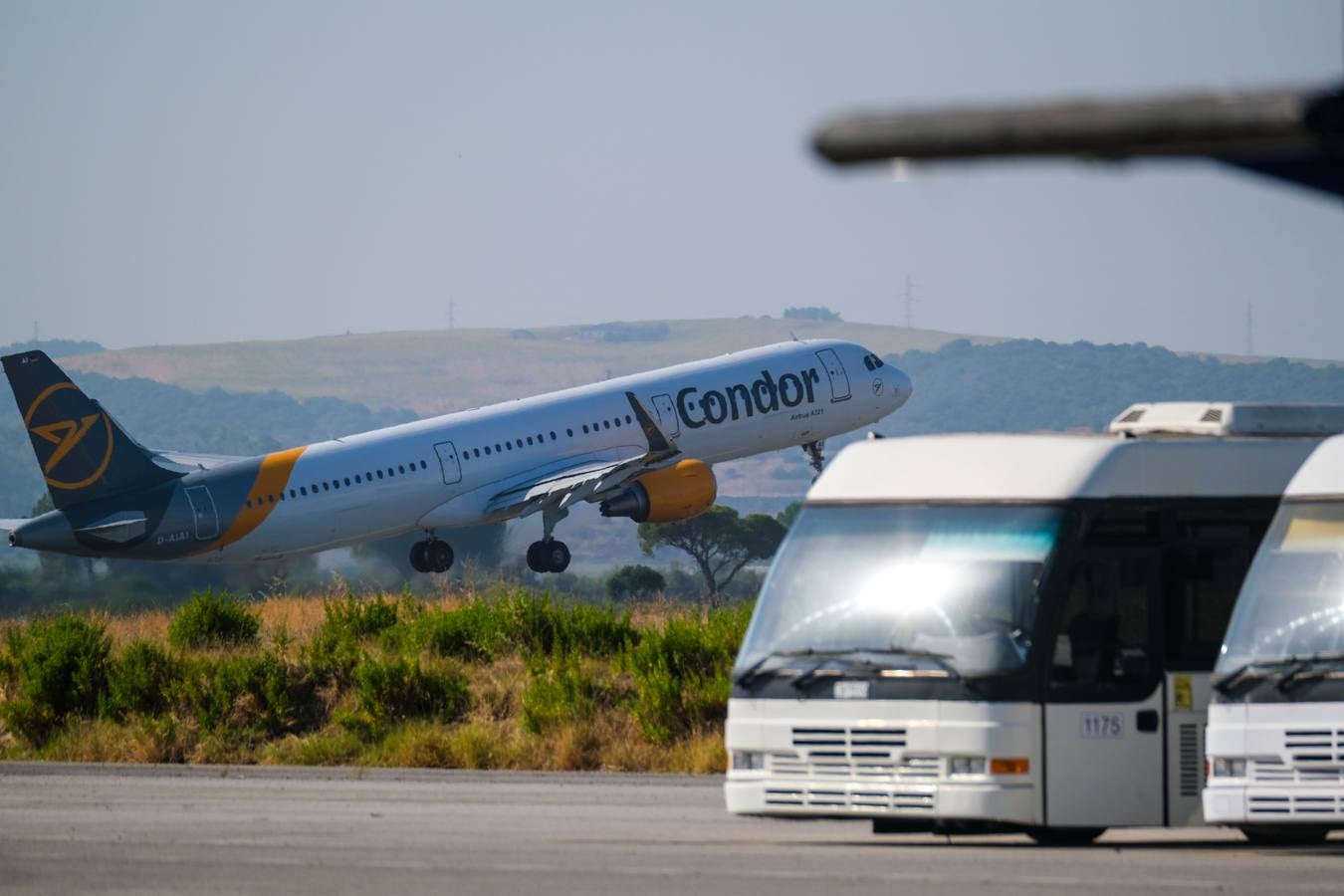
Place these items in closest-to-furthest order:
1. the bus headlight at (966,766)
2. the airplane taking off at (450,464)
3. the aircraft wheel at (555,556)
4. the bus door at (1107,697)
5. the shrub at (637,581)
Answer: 1. the bus headlight at (966,766)
2. the bus door at (1107,697)
3. the airplane taking off at (450,464)
4. the aircraft wheel at (555,556)
5. the shrub at (637,581)

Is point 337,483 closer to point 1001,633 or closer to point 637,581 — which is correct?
point 637,581

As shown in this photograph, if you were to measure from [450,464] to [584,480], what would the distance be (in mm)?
3263

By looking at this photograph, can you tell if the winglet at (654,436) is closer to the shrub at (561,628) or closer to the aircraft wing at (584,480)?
the aircraft wing at (584,480)

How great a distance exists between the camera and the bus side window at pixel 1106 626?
50.3 ft

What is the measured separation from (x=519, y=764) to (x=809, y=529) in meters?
9.41

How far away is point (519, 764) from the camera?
24953 mm

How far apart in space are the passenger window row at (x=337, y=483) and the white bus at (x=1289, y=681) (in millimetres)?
39268

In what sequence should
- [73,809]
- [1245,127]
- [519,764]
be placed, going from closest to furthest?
[1245,127] → [73,809] → [519,764]

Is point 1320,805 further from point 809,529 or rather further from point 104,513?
point 104,513

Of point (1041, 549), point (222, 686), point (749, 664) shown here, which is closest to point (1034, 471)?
point (1041, 549)

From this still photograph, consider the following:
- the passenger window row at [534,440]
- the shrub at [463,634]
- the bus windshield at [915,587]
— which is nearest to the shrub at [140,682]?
the shrub at [463,634]

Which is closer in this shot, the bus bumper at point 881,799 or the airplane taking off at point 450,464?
the bus bumper at point 881,799

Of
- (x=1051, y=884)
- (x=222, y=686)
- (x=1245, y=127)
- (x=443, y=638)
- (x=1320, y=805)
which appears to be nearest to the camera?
(x=1245, y=127)

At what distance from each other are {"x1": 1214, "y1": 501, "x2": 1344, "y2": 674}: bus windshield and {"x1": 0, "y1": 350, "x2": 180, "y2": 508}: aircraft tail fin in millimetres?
40046
